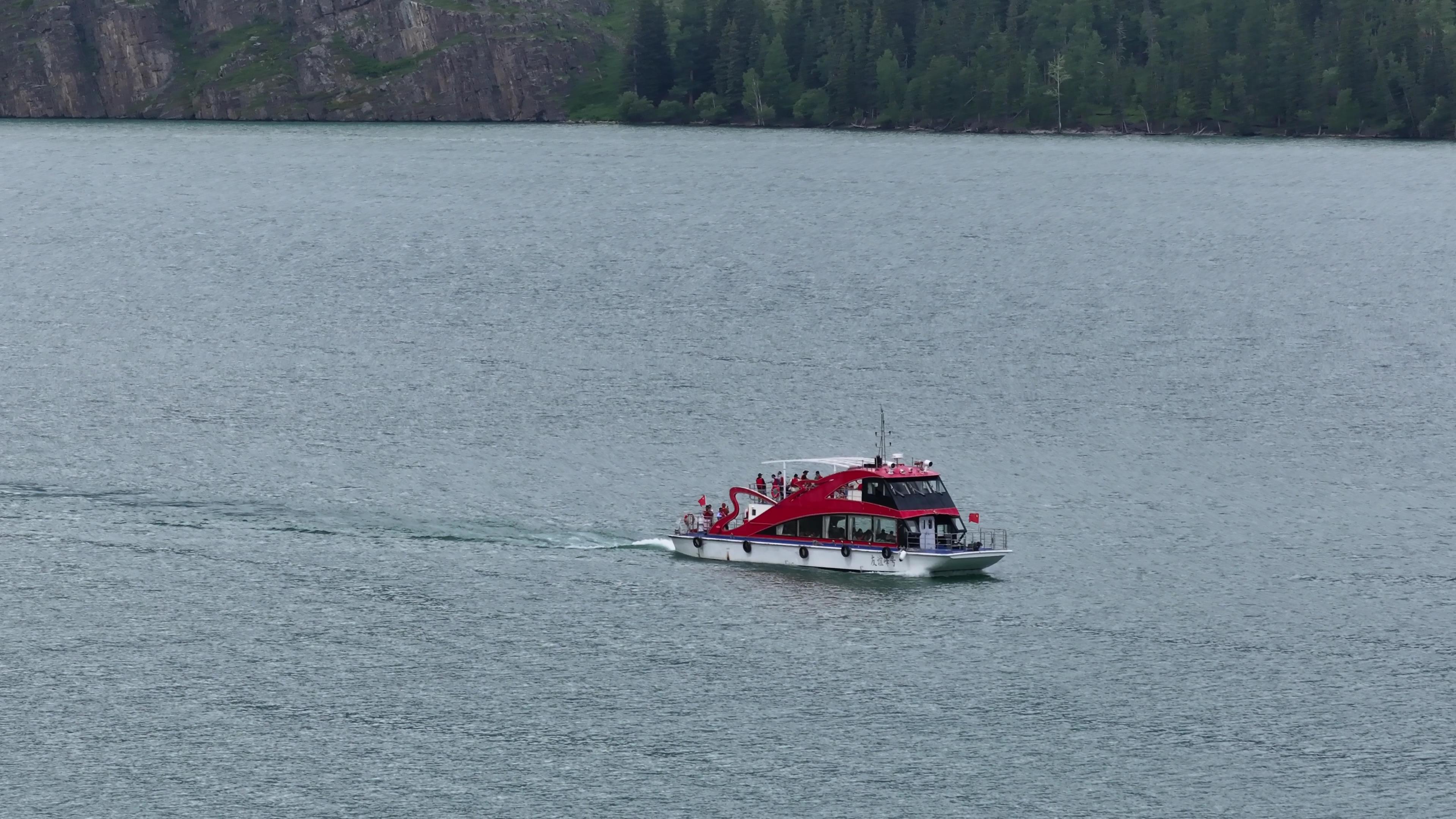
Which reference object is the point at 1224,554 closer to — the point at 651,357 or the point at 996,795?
the point at 996,795

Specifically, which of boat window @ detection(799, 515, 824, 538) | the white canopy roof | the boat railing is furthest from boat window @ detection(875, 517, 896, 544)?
the white canopy roof

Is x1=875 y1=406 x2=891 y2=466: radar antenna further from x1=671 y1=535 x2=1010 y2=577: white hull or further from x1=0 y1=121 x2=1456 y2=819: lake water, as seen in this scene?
x1=671 y1=535 x2=1010 y2=577: white hull

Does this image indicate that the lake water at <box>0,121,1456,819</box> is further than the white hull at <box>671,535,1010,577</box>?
No

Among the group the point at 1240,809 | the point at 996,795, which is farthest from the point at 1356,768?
the point at 996,795

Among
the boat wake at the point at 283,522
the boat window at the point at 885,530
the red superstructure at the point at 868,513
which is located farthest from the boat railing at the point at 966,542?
the boat wake at the point at 283,522

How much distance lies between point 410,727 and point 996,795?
2595cm

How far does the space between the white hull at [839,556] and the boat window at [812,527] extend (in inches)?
35.3

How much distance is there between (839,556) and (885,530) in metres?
2.98

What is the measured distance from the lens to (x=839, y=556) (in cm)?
11469

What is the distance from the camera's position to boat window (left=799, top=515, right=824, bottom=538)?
115688 millimetres

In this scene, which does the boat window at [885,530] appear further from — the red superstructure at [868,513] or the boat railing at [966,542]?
the boat railing at [966,542]

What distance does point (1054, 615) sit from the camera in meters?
105

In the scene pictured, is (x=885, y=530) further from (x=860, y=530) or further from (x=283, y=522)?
(x=283, y=522)

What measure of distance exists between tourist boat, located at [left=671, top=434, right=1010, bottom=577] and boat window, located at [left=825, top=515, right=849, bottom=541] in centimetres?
4
